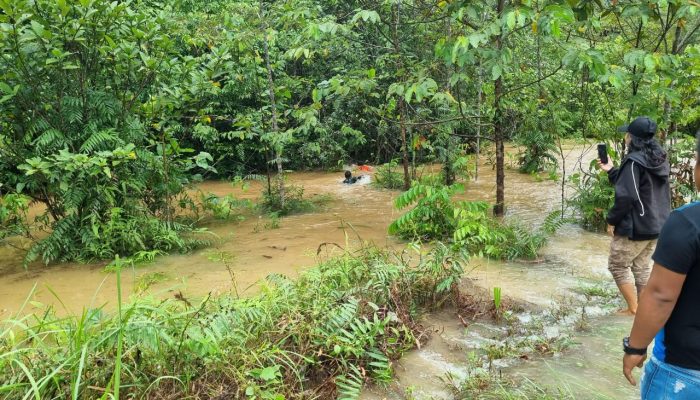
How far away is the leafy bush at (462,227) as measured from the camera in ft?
19.6

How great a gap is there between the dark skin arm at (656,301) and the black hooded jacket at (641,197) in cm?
240

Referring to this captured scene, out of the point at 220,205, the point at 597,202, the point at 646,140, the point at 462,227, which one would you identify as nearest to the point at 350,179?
the point at 220,205

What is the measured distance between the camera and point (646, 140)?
4109 millimetres

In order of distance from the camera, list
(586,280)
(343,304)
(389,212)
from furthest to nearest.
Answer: (389,212), (586,280), (343,304)

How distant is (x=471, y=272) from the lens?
561cm

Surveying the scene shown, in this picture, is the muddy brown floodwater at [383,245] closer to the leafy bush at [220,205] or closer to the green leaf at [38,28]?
the leafy bush at [220,205]

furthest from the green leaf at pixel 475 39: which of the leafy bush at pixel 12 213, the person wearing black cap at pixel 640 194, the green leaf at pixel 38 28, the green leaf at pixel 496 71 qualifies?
the leafy bush at pixel 12 213

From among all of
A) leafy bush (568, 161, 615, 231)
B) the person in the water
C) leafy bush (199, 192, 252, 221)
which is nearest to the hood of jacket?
leafy bush (568, 161, 615, 231)

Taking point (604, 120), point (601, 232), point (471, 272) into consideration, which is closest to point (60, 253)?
point (471, 272)

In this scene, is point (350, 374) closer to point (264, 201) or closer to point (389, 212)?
point (389, 212)

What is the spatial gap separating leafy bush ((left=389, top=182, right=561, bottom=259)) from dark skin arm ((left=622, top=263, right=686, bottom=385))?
308 centimetres

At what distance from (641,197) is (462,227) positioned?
2.08 metres

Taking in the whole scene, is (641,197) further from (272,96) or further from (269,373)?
(272,96)

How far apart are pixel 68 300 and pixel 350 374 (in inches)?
151
